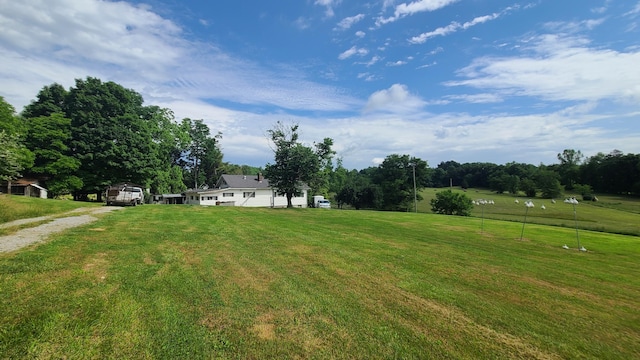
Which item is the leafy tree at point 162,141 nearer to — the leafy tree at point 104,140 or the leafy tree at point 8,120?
the leafy tree at point 104,140

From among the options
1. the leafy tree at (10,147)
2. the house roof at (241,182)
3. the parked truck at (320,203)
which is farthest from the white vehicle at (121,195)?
the parked truck at (320,203)

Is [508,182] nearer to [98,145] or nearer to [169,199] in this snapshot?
[169,199]

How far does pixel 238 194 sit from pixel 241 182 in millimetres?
2530

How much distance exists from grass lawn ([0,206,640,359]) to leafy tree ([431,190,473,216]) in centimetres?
3931

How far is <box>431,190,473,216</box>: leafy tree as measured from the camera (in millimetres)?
45188

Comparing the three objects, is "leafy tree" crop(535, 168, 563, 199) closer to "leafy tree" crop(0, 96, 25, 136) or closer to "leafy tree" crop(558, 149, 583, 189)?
"leafy tree" crop(558, 149, 583, 189)

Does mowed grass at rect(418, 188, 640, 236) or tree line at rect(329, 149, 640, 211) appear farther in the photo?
tree line at rect(329, 149, 640, 211)

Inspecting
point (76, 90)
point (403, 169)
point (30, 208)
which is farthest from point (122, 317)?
point (403, 169)

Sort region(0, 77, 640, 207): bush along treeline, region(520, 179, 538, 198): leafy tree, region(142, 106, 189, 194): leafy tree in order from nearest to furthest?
region(0, 77, 640, 207): bush along treeline < region(142, 106, 189, 194): leafy tree < region(520, 179, 538, 198): leafy tree

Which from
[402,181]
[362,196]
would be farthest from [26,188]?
[402,181]

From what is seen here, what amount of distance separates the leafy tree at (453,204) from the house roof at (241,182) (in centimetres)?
2846

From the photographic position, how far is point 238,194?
1821 inches

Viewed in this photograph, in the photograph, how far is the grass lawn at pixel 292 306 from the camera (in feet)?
11.2

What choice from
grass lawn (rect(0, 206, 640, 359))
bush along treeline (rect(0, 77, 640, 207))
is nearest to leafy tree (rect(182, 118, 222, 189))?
bush along treeline (rect(0, 77, 640, 207))
